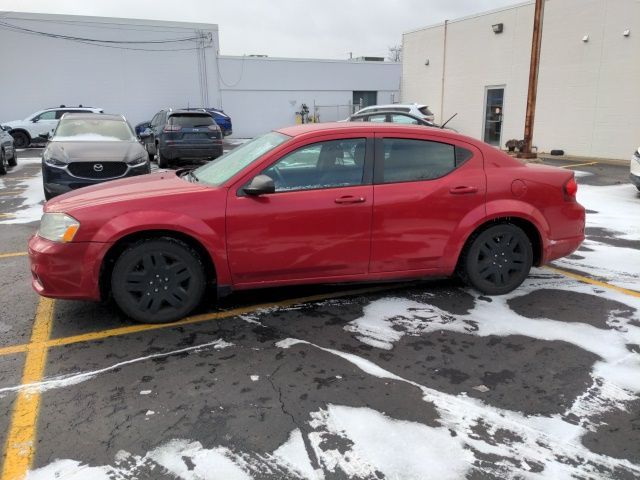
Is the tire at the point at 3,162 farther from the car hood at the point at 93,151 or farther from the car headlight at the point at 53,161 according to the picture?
the car headlight at the point at 53,161

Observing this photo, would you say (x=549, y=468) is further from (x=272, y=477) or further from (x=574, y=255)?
(x=574, y=255)

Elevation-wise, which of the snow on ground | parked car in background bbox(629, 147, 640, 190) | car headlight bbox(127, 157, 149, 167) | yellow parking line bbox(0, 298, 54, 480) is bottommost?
yellow parking line bbox(0, 298, 54, 480)

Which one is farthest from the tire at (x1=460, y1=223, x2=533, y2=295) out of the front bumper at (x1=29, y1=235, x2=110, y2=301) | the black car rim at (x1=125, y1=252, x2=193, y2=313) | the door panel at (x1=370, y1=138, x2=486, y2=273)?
the front bumper at (x1=29, y1=235, x2=110, y2=301)

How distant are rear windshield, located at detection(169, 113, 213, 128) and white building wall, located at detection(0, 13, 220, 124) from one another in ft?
49.6

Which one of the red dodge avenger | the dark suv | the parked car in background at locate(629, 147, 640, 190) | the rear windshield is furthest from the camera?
the rear windshield

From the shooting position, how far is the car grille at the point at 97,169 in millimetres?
8148

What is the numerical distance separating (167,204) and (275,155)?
936 mm

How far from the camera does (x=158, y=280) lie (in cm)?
407

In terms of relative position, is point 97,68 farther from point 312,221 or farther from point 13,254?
point 312,221

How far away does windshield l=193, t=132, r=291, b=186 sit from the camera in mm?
4312

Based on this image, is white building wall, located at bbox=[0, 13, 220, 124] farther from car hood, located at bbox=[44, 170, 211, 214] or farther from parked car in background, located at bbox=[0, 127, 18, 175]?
car hood, located at bbox=[44, 170, 211, 214]

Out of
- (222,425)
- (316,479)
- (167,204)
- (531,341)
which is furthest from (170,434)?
(531,341)

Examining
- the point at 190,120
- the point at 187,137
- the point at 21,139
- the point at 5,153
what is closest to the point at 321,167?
the point at 187,137

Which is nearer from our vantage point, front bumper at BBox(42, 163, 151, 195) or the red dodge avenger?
the red dodge avenger
